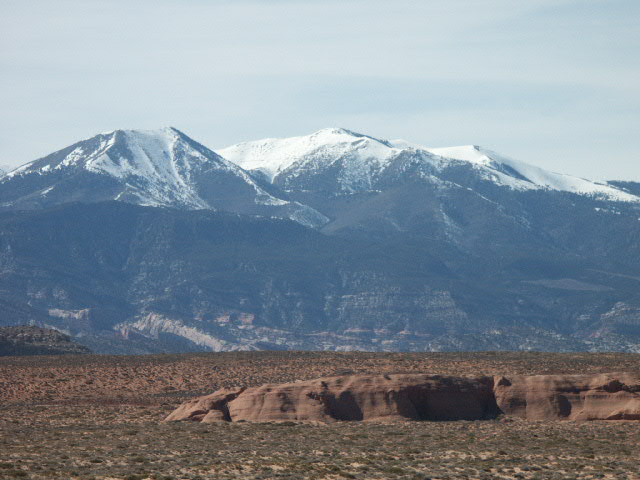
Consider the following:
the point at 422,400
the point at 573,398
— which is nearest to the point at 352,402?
the point at 422,400

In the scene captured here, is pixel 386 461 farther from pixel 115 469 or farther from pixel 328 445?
pixel 115 469

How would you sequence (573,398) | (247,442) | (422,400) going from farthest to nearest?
(573,398), (422,400), (247,442)

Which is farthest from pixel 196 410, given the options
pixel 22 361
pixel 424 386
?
pixel 22 361

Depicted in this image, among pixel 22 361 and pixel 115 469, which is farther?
pixel 22 361

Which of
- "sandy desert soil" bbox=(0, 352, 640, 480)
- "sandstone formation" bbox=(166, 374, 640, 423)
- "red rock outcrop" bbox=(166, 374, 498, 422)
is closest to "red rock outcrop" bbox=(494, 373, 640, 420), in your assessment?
"sandstone formation" bbox=(166, 374, 640, 423)

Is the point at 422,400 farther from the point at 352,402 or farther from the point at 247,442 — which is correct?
the point at 247,442

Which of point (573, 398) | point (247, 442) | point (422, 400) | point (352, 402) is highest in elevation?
point (573, 398)

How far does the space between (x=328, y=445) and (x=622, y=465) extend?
44.9 ft

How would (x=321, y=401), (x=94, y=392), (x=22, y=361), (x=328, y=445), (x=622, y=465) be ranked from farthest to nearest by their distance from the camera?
(x=22, y=361) → (x=94, y=392) → (x=321, y=401) → (x=328, y=445) → (x=622, y=465)

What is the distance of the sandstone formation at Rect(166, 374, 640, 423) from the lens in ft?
236

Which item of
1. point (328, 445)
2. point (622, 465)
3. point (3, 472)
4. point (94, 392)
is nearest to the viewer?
point (3, 472)

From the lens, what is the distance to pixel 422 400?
7319 cm

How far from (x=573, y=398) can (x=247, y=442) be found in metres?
21.4

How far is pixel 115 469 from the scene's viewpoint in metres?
53.3
